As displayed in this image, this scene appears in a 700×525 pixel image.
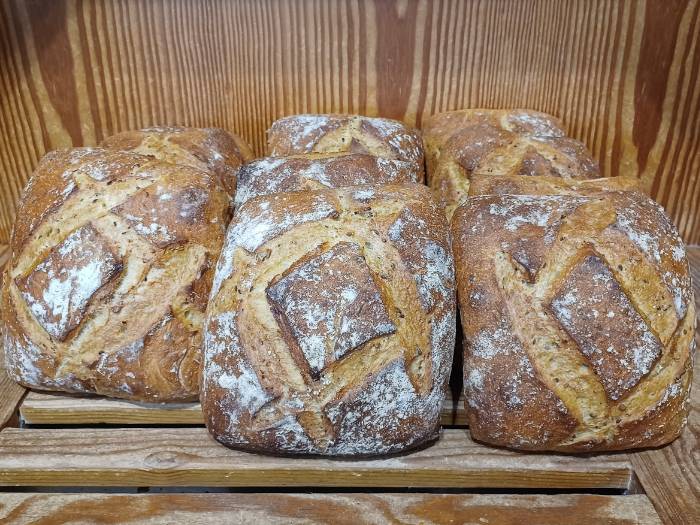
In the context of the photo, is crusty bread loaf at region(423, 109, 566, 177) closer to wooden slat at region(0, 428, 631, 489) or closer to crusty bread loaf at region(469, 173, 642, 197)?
crusty bread loaf at region(469, 173, 642, 197)

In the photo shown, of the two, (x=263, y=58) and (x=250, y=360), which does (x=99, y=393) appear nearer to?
(x=250, y=360)

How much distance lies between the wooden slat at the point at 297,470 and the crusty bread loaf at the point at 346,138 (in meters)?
0.95

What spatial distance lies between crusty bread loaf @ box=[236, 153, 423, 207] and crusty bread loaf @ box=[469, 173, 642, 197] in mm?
223

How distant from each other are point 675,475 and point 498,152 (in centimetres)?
104

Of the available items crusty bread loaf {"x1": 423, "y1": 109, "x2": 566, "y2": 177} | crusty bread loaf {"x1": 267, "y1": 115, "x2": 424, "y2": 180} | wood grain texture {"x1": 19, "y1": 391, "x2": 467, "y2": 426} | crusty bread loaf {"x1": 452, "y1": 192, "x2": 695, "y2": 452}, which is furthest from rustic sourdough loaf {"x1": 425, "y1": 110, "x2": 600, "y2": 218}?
wood grain texture {"x1": 19, "y1": 391, "x2": 467, "y2": 426}

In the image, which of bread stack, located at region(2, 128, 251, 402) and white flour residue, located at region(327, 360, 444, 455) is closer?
white flour residue, located at region(327, 360, 444, 455)

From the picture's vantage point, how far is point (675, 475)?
1.34 m

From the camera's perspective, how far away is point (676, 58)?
81.0 inches

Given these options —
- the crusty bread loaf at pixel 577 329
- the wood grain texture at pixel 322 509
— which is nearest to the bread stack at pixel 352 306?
the crusty bread loaf at pixel 577 329

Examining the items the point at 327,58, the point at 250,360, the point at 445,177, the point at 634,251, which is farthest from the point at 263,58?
the point at 634,251

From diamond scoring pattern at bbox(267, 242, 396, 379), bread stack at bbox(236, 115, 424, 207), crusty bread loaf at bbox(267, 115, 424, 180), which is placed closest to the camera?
diamond scoring pattern at bbox(267, 242, 396, 379)

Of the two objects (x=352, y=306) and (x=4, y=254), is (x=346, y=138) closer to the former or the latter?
(x=352, y=306)

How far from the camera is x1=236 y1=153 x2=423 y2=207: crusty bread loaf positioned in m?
1.60

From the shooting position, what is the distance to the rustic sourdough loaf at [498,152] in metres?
1.77
